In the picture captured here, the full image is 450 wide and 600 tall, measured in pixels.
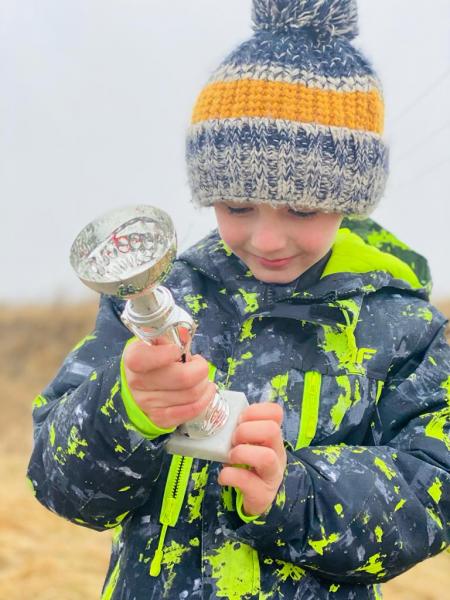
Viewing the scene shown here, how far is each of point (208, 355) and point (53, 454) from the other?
0.31m

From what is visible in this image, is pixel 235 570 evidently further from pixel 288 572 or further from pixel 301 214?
pixel 301 214

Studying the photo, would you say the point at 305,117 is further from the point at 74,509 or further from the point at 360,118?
the point at 74,509

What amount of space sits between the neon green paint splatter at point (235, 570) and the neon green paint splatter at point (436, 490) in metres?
0.29

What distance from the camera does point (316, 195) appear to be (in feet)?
4.80

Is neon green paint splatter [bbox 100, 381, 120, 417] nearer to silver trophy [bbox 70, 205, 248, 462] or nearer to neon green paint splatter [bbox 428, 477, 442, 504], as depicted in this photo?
silver trophy [bbox 70, 205, 248, 462]

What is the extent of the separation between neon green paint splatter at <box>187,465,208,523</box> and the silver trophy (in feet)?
1.12

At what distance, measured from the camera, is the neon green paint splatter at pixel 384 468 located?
51.3 inches

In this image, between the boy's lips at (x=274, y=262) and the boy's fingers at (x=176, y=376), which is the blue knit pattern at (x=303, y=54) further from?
the boy's fingers at (x=176, y=376)

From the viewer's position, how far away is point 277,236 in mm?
1406

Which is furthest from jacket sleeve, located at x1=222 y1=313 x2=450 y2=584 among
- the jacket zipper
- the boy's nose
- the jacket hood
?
the boy's nose

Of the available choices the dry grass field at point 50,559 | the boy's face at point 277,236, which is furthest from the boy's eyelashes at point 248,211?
the dry grass field at point 50,559

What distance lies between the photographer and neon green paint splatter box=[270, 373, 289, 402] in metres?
1.40

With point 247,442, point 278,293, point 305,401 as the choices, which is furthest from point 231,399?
point 278,293

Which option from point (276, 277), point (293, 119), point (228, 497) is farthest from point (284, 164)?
point (228, 497)
